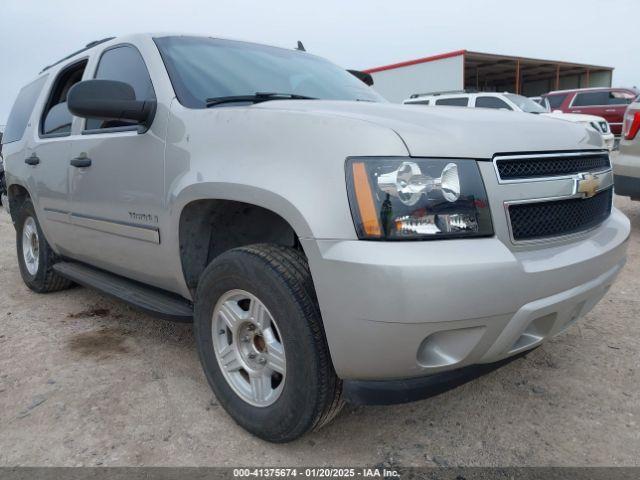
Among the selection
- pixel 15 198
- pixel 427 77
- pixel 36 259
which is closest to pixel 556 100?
pixel 427 77

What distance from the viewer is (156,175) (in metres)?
2.47

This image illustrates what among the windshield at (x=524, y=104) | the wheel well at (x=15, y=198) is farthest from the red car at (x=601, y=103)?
the wheel well at (x=15, y=198)

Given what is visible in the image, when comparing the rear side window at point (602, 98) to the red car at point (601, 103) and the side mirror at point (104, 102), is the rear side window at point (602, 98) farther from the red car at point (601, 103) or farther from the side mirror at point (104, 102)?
the side mirror at point (104, 102)

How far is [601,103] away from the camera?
15.7 meters

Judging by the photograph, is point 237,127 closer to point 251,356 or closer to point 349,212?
point 349,212

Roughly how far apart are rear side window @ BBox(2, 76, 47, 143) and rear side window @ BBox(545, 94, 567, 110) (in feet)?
50.6

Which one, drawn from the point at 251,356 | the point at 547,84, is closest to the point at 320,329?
the point at 251,356

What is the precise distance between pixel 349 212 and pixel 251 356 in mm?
861

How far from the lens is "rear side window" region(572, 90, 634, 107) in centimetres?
1551

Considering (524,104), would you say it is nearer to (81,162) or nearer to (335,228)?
(81,162)

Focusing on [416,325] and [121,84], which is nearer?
[416,325]

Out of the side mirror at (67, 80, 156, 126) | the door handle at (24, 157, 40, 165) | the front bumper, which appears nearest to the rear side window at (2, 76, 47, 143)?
the door handle at (24, 157, 40, 165)

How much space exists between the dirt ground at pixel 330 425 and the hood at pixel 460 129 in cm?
116

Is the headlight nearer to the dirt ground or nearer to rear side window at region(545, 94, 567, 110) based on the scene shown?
the dirt ground
